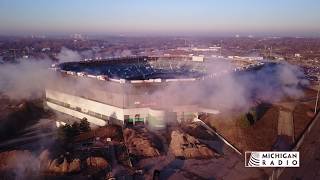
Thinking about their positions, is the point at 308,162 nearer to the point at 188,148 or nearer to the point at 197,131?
the point at 188,148

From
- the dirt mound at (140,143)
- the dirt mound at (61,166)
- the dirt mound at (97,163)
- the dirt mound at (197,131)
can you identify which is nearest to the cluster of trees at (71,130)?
the dirt mound at (140,143)

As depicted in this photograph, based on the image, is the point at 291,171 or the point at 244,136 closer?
the point at 291,171

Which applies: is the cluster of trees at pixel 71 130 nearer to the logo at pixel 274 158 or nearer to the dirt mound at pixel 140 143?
the dirt mound at pixel 140 143

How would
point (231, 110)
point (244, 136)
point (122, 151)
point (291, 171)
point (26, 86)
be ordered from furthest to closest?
point (26, 86), point (231, 110), point (244, 136), point (122, 151), point (291, 171)

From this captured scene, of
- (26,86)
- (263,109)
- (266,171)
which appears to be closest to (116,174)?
(266,171)

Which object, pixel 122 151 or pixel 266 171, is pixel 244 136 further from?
pixel 122 151

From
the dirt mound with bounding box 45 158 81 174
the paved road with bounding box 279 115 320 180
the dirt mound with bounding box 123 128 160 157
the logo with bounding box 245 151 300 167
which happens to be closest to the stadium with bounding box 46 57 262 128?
the dirt mound with bounding box 123 128 160 157
